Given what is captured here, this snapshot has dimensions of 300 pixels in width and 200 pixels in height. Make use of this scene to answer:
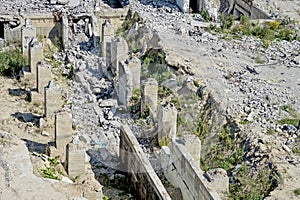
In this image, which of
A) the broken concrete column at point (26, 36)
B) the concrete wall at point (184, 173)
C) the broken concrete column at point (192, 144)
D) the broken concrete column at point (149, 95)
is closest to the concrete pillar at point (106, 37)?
the broken concrete column at point (26, 36)

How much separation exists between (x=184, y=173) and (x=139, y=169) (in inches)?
43.2

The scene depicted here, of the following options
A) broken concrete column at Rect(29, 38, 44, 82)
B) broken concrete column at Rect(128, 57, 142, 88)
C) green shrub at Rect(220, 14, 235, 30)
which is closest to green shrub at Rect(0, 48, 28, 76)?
broken concrete column at Rect(29, 38, 44, 82)

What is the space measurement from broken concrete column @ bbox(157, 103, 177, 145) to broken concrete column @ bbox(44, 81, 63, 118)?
2.73 m

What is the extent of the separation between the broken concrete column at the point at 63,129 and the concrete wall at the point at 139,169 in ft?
3.92

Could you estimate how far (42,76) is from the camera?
18969mm

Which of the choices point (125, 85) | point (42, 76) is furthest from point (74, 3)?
point (125, 85)

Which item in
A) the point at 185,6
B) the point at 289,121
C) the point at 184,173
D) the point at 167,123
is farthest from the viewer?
the point at 185,6

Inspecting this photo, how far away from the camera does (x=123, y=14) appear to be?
23.3 meters

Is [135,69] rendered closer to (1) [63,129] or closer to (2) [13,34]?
(1) [63,129]

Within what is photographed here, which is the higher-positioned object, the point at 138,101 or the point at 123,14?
the point at 123,14

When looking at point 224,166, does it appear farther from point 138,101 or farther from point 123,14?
point 123,14

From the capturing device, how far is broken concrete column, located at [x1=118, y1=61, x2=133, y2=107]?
1855cm

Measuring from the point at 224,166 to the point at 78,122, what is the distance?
14.5ft

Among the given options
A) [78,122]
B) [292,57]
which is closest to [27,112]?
[78,122]
